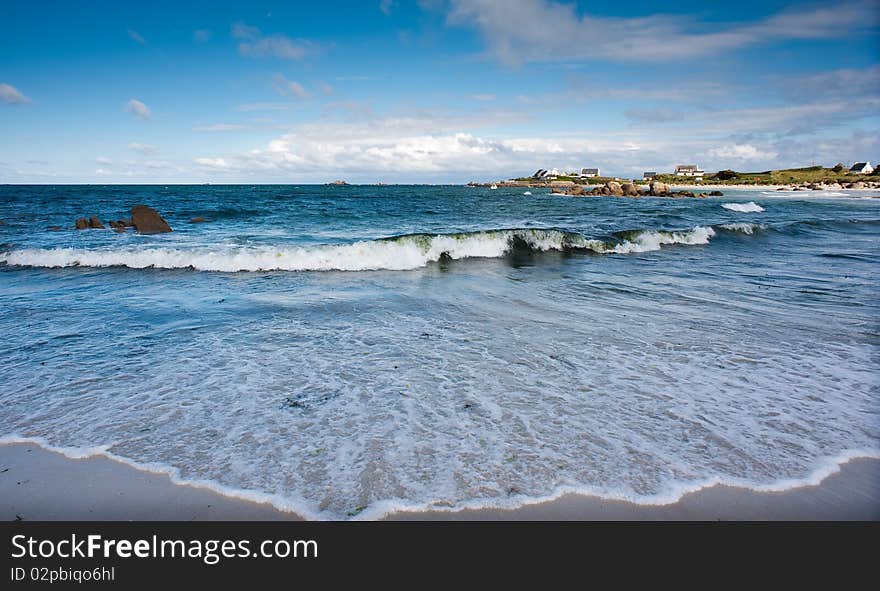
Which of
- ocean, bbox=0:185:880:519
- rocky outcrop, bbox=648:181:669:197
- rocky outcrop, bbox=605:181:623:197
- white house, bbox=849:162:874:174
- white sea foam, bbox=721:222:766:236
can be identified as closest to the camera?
ocean, bbox=0:185:880:519

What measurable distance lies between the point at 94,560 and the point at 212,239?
18650 mm

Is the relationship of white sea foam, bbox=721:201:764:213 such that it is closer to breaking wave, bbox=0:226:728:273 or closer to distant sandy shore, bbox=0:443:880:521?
breaking wave, bbox=0:226:728:273

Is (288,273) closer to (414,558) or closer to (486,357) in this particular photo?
(486,357)

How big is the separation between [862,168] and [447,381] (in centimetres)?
15852

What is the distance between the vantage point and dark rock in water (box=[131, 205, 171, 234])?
873 inches

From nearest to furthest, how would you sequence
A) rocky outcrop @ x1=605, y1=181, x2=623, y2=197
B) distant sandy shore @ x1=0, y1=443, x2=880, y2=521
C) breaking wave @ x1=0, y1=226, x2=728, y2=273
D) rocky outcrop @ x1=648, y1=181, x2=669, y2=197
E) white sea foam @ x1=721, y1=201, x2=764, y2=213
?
distant sandy shore @ x1=0, y1=443, x2=880, y2=521
breaking wave @ x1=0, y1=226, x2=728, y2=273
white sea foam @ x1=721, y1=201, x2=764, y2=213
rocky outcrop @ x1=648, y1=181, x2=669, y2=197
rocky outcrop @ x1=605, y1=181, x2=623, y2=197

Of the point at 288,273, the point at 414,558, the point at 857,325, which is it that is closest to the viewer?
the point at 414,558

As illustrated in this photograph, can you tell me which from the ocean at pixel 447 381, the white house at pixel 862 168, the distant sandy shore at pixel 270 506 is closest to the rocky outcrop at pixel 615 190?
the ocean at pixel 447 381

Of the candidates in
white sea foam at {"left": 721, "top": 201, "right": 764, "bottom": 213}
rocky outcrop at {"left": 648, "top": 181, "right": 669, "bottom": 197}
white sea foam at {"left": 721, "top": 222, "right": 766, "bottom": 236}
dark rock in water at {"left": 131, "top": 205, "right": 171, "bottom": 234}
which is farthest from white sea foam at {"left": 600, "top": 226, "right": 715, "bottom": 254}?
rocky outcrop at {"left": 648, "top": 181, "right": 669, "bottom": 197}

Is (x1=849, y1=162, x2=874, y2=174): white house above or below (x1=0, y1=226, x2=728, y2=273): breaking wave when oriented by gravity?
above

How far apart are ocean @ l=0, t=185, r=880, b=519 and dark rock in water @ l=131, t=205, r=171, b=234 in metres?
10.9

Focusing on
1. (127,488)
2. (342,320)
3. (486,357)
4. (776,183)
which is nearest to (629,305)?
(486,357)

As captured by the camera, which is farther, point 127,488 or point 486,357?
point 486,357

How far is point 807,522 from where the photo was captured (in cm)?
302
